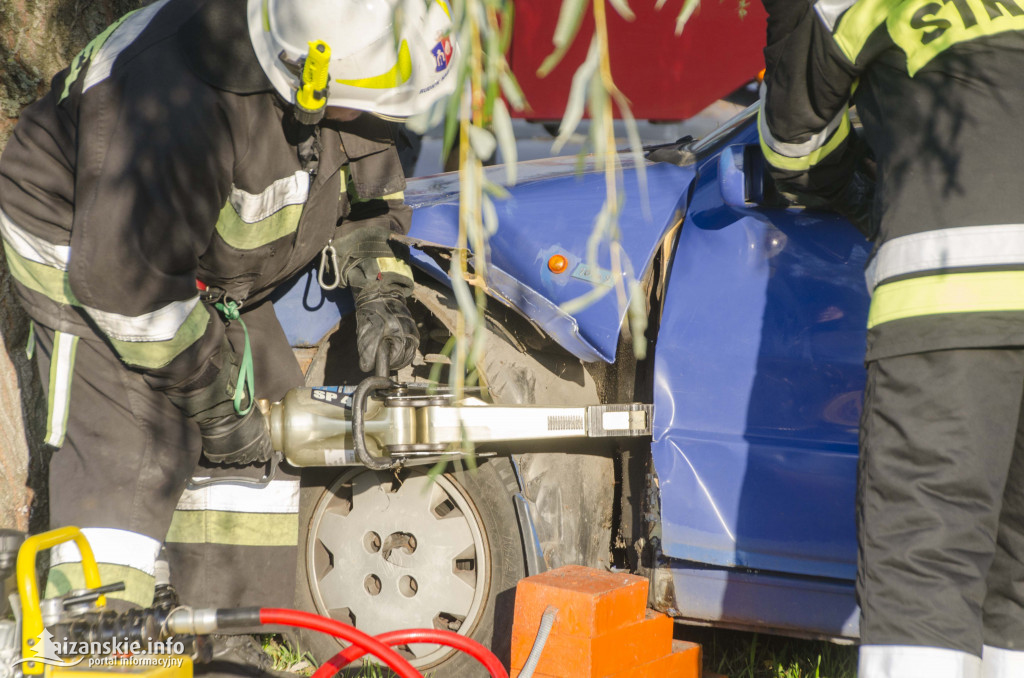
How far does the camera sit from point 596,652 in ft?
6.36

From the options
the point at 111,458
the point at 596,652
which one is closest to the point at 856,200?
the point at 596,652

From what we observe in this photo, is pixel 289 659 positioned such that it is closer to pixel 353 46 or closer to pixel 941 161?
pixel 353 46

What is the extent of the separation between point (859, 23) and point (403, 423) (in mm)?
1357

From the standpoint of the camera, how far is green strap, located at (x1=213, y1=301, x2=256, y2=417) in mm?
2209

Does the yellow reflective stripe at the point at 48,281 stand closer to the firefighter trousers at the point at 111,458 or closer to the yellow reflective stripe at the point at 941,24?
the firefighter trousers at the point at 111,458

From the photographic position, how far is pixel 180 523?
2465mm

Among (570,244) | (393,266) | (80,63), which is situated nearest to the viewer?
(80,63)

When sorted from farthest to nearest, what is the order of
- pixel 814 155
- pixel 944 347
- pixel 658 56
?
pixel 658 56, pixel 814 155, pixel 944 347

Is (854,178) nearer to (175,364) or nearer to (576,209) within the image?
(576,209)

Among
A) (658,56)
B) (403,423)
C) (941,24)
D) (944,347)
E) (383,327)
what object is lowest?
(403,423)

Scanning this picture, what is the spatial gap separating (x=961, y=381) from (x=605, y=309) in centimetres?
84

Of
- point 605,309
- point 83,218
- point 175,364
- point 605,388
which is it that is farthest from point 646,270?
point 83,218

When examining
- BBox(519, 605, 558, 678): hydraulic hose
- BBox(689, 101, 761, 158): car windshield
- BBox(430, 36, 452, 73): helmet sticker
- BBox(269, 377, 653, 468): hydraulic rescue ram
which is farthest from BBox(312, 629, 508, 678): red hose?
BBox(689, 101, 761, 158): car windshield

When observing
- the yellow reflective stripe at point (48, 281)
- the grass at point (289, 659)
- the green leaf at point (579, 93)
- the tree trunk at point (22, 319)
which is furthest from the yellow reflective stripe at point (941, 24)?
the tree trunk at point (22, 319)
